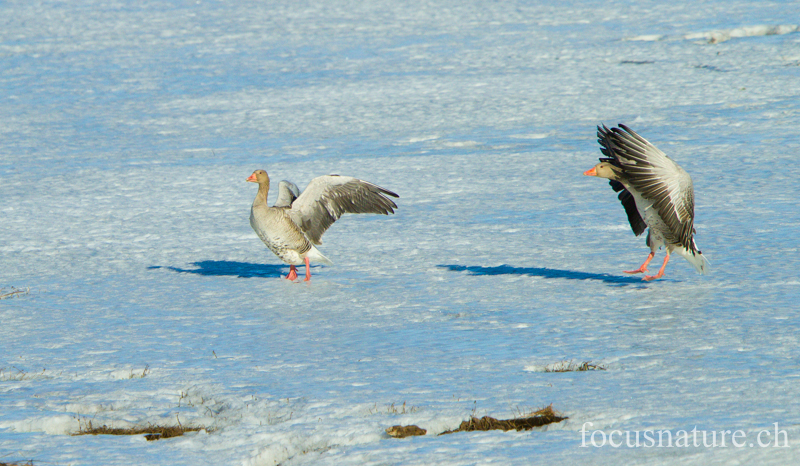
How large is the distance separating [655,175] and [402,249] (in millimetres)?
3120

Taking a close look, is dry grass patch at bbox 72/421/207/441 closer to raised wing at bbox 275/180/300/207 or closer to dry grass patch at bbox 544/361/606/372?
dry grass patch at bbox 544/361/606/372

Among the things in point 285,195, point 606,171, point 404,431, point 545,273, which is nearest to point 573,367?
point 404,431

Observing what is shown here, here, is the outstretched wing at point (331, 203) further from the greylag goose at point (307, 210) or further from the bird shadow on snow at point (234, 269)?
the bird shadow on snow at point (234, 269)

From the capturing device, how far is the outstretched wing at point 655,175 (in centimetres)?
735

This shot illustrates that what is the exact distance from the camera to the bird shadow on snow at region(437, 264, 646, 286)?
797 cm

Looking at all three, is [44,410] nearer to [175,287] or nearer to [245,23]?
[175,287]

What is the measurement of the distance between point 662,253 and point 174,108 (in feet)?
40.6

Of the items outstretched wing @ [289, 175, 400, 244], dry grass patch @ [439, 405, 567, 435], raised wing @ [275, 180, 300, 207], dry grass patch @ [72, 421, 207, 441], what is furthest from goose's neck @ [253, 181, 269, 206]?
dry grass patch @ [439, 405, 567, 435]

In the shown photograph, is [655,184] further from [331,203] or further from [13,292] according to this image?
[13,292]

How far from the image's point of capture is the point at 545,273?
829cm

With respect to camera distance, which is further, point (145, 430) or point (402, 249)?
point (402, 249)

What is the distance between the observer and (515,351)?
598 centimetres

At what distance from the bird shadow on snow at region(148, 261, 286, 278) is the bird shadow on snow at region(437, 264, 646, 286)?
73.2 inches

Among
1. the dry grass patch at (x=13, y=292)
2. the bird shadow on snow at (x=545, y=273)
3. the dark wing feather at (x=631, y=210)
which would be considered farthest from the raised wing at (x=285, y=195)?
the dark wing feather at (x=631, y=210)
